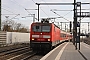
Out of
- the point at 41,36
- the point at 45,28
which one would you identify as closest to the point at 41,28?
the point at 45,28

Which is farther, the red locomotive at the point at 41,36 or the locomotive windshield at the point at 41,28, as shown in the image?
the locomotive windshield at the point at 41,28

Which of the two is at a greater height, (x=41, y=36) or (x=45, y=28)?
(x=45, y=28)

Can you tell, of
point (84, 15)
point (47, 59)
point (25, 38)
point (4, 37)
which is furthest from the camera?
point (25, 38)

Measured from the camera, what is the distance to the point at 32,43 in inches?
921

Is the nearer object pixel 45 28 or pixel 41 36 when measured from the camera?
pixel 41 36

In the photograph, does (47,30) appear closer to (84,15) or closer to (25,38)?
(84,15)

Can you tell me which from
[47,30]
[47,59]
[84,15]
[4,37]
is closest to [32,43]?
[47,30]

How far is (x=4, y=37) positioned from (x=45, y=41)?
2851 cm

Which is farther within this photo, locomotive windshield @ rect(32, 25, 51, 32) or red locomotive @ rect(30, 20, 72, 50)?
locomotive windshield @ rect(32, 25, 51, 32)

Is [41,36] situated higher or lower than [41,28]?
lower

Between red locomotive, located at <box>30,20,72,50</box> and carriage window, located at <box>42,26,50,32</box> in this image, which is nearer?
red locomotive, located at <box>30,20,72,50</box>

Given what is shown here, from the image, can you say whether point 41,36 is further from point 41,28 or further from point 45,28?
point 45,28

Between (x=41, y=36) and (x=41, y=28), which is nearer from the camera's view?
(x=41, y=36)

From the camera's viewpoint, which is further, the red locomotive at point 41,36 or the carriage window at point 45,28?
the carriage window at point 45,28
